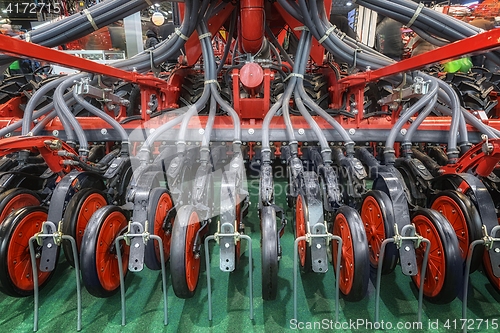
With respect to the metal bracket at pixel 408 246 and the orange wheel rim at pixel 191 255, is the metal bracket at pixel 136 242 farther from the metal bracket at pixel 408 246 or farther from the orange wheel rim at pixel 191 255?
the metal bracket at pixel 408 246

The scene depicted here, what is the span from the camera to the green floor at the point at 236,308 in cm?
167

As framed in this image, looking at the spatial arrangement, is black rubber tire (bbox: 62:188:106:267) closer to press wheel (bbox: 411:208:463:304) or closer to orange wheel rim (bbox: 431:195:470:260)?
press wheel (bbox: 411:208:463:304)

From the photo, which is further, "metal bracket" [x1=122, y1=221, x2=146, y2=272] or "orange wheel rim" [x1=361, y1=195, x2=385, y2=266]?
"orange wheel rim" [x1=361, y1=195, x2=385, y2=266]

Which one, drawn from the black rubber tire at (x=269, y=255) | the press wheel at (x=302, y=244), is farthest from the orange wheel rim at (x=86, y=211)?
the press wheel at (x=302, y=244)

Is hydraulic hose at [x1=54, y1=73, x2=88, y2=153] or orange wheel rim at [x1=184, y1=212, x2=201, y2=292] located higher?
hydraulic hose at [x1=54, y1=73, x2=88, y2=153]

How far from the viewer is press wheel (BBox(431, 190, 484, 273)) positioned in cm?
161

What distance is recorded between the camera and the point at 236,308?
1794 millimetres

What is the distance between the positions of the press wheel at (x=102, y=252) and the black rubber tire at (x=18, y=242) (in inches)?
17.3

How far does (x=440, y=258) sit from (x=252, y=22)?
6.86 feet

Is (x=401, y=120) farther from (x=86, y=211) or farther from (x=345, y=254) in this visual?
(x=86, y=211)

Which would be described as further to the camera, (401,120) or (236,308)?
(401,120)

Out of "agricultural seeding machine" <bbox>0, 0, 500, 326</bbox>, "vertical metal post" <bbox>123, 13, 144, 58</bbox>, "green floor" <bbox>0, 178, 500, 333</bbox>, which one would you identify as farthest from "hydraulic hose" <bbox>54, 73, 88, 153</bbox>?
"vertical metal post" <bbox>123, 13, 144, 58</bbox>

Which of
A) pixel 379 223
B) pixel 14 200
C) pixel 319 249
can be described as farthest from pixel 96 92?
pixel 379 223

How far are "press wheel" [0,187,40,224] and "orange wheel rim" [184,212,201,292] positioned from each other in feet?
4.00
